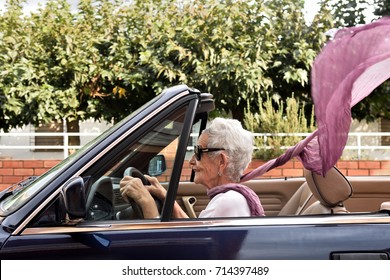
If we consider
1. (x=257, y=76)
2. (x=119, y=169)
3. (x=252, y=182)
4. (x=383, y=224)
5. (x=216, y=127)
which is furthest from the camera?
(x=257, y=76)

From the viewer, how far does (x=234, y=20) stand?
1490cm

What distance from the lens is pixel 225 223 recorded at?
2.56 meters

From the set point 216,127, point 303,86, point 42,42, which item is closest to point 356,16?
point 303,86

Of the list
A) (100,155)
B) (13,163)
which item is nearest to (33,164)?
(13,163)

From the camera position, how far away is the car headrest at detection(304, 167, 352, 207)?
3.12m

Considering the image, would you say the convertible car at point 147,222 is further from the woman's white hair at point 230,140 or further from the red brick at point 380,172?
the red brick at point 380,172

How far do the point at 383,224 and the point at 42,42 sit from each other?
14231mm

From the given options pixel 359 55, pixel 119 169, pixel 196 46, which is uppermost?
pixel 196 46

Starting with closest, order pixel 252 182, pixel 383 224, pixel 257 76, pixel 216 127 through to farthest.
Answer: pixel 383 224, pixel 216 127, pixel 252 182, pixel 257 76

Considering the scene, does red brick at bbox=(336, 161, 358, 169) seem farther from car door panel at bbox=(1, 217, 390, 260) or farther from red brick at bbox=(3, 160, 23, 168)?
car door panel at bbox=(1, 217, 390, 260)

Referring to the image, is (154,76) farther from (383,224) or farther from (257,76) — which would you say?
(383,224)

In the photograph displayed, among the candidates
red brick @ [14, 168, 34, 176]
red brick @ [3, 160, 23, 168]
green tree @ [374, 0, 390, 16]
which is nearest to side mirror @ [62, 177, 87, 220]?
red brick @ [14, 168, 34, 176]

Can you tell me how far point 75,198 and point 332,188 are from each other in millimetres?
1222

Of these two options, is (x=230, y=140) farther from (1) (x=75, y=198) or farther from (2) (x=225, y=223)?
A: (1) (x=75, y=198)
